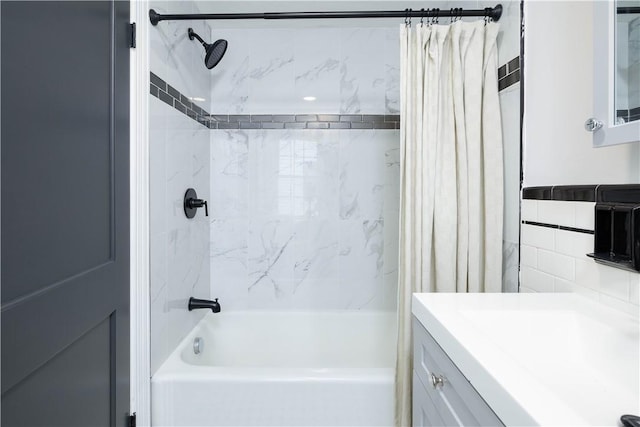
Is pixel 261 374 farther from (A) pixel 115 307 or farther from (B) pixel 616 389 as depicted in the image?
(B) pixel 616 389

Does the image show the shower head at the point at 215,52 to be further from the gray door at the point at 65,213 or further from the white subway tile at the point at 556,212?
the white subway tile at the point at 556,212

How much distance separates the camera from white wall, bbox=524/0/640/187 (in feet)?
3.45

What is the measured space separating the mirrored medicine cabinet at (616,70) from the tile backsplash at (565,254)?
0.17 metres

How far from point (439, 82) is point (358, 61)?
0.98 meters

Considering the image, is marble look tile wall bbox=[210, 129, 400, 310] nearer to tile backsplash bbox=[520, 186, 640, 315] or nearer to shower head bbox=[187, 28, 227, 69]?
shower head bbox=[187, 28, 227, 69]

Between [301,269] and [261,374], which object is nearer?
[261,374]

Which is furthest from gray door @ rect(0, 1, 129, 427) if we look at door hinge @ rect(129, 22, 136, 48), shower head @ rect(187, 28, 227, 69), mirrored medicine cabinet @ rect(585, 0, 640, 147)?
mirrored medicine cabinet @ rect(585, 0, 640, 147)

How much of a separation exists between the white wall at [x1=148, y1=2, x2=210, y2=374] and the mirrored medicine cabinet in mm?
1463

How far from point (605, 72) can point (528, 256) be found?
0.65 meters

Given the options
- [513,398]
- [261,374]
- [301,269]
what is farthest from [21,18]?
[301,269]

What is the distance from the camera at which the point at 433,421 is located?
0.93 m

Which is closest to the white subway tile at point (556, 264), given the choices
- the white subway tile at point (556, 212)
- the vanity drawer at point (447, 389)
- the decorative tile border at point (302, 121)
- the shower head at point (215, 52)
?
the white subway tile at point (556, 212)

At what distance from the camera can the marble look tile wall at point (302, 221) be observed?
92.7 inches

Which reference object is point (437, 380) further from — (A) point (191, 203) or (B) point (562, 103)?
(A) point (191, 203)
